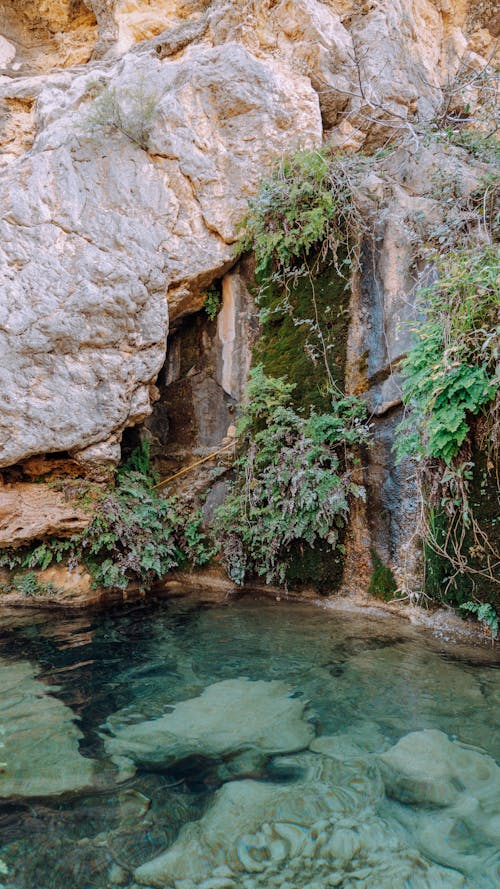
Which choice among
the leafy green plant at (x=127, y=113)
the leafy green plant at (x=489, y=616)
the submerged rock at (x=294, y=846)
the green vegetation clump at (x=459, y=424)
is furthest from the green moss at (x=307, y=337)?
the submerged rock at (x=294, y=846)

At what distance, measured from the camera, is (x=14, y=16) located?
10.8m

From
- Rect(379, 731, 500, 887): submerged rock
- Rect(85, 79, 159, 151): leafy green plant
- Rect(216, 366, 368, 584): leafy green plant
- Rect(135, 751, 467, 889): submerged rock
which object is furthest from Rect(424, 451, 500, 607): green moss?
Rect(85, 79, 159, 151): leafy green plant

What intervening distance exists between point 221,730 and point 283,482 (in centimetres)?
318

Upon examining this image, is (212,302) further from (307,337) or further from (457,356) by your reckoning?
(457,356)

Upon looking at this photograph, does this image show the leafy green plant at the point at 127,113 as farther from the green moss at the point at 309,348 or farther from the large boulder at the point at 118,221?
the green moss at the point at 309,348

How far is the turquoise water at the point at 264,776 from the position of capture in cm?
223

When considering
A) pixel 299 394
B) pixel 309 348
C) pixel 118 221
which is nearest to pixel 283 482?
pixel 299 394

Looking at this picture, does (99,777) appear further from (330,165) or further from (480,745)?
(330,165)

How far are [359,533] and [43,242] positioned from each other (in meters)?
5.97

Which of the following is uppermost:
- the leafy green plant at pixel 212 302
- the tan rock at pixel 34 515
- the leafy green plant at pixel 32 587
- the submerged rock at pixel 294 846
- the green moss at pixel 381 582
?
the leafy green plant at pixel 212 302

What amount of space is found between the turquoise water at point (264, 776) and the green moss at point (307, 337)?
10.5 feet

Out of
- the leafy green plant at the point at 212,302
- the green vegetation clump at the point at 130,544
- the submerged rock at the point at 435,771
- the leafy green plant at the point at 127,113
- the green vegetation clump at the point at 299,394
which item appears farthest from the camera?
the leafy green plant at the point at 212,302

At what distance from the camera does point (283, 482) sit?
609 cm

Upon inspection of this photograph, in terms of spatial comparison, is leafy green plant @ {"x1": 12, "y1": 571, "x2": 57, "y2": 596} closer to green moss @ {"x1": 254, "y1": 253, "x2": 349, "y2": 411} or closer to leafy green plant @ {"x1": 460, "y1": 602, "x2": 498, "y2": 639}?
green moss @ {"x1": 254, "y1": 253, "x2": 349, "y2": 411}
